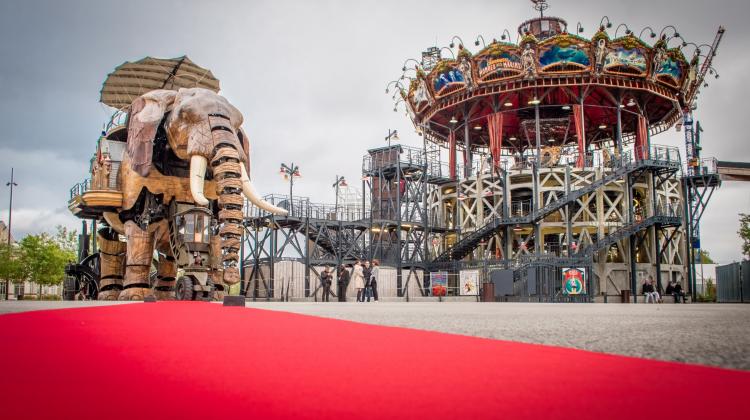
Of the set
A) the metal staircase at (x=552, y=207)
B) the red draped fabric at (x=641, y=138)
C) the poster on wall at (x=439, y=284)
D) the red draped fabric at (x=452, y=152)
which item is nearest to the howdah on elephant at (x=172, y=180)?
the poster on wall at (x=439, y=284)

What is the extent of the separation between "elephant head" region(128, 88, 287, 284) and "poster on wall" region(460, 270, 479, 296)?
1640 cm

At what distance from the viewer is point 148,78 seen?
939 inches

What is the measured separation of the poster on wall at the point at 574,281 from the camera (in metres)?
28.8

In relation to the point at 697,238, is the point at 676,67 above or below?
above

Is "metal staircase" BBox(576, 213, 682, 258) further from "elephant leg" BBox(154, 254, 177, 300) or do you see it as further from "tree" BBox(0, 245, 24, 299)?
"tree" BBox(0, 245, 24, 299)

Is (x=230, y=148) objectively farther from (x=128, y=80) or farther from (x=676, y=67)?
(x=676, y=67)

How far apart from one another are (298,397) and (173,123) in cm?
1482

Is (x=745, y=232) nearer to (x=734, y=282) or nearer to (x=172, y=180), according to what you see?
(x=734, y=282)

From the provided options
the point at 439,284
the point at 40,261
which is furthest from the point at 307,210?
the point at 40,261

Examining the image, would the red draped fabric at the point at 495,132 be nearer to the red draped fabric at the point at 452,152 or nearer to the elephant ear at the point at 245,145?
the red draped fabric at the point at 452,152

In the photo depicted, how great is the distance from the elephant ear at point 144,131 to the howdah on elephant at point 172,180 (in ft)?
0.08

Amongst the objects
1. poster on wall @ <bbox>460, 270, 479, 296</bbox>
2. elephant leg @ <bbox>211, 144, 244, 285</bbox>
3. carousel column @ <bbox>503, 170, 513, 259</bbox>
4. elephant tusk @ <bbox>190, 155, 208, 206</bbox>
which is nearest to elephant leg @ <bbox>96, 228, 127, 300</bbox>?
elephant tusk @ <bbox>190, 155, 208, 206</bbox>

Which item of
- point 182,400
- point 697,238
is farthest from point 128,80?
point 697,238

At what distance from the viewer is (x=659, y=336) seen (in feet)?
16.4
